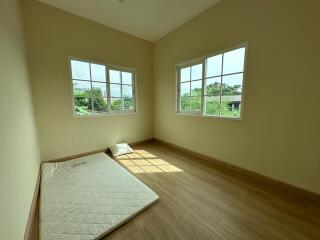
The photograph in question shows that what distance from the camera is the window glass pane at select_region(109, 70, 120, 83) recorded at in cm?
313

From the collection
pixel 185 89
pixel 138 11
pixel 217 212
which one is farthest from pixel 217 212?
pixel 138 11

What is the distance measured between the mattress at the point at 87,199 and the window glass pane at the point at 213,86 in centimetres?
190

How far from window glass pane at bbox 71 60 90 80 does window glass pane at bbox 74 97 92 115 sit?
16.2 inches

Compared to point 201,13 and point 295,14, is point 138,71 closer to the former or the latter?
point 201,13

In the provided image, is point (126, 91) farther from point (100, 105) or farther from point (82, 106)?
point (82, 106)

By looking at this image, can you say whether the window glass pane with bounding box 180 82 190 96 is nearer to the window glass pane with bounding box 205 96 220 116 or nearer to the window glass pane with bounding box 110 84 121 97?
the window glass pane with bounding box 205 96 220 116

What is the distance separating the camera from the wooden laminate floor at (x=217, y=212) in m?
1.23

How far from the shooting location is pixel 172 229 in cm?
127

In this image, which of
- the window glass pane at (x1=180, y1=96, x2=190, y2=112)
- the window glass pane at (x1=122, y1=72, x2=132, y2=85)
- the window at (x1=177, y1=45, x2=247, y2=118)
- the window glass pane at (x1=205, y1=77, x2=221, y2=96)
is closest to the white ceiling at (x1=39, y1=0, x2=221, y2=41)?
the window at (x1=177, y1=45, x2=247, y2=118)

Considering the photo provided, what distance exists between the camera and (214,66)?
2467mm

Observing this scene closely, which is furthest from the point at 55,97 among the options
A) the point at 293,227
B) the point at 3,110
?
the point at 293,227

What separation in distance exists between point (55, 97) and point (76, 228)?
2.15 meters

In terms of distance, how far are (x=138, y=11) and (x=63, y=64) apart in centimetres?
162

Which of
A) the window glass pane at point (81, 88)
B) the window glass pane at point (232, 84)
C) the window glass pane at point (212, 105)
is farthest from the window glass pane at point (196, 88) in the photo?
the window glass pane at point (81, 88)
